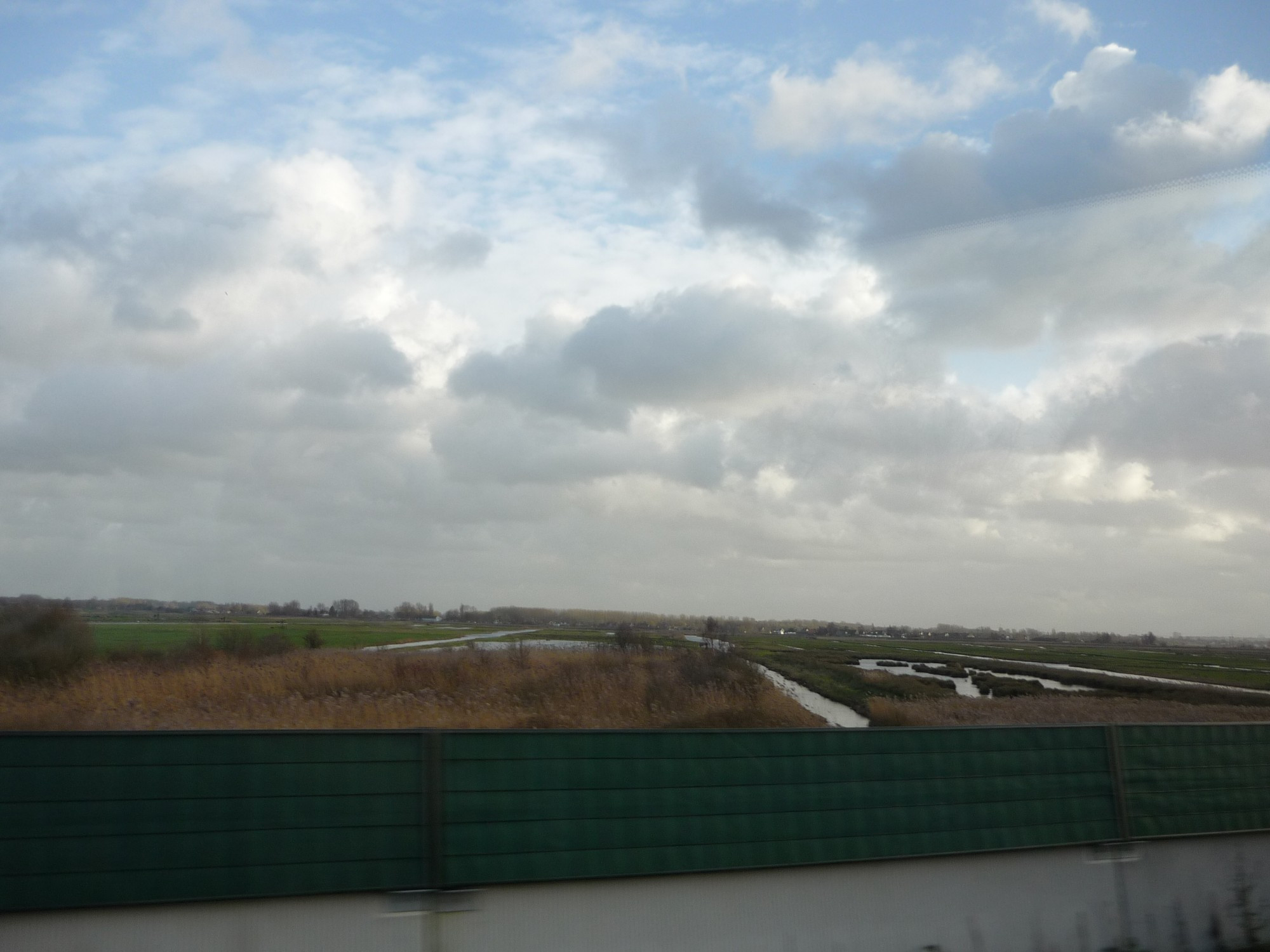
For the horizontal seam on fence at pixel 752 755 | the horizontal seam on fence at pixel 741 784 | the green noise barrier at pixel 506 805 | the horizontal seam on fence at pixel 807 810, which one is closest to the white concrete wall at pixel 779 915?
the green noise barrier at pixel 506 805

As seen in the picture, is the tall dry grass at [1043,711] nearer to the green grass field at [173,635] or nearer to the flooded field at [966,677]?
the flooded field at [966,677]

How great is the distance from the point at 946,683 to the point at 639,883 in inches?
2081

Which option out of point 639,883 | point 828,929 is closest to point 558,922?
point 639,883

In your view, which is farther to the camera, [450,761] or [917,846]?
[917,846]

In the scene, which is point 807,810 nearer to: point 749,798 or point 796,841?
point 796,841

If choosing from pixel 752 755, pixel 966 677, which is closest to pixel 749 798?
pixel 752 755

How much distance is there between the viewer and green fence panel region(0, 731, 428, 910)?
555cm

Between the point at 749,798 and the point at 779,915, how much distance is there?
2.73ft

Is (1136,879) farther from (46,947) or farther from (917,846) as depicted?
(46,947)

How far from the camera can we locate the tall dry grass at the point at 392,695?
1988 centimetres

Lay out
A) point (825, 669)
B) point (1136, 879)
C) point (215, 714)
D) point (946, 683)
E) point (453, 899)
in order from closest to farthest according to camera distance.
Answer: point (453, 899) → point (1136, 879) → point (215, 714) → point (946, 683) → point (825, 669)

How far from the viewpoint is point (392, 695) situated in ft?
83.9

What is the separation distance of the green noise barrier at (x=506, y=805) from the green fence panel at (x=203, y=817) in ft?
0.04

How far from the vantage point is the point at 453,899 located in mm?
6055
